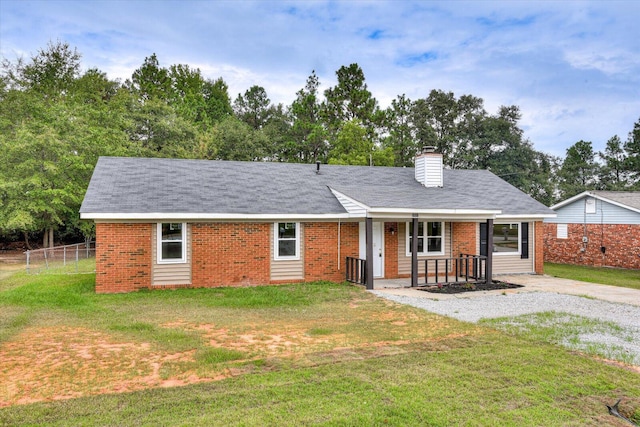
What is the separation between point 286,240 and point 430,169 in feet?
23.8

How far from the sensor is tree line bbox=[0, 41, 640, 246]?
21922 millimetres

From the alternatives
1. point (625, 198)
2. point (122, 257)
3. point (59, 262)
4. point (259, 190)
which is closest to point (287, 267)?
point (259, 190)

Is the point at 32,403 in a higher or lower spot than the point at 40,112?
lower

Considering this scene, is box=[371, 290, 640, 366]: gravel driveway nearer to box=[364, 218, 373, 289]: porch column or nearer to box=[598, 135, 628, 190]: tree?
box=[364, 218, 373, 289]: porch column

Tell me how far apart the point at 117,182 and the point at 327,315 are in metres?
8.21

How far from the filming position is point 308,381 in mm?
5055

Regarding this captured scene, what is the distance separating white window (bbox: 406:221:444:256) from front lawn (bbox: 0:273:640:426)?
5515 millimetres

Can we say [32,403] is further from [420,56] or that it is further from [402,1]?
[420,56]

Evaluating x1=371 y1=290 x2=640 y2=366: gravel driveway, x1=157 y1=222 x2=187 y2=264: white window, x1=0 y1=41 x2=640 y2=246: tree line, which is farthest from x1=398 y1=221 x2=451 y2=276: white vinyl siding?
x1=0 y1=41 x2=640 y2=246: tree line

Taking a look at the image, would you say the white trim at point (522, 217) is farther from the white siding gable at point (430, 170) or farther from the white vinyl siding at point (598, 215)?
the white vinyl siding at point (598, 215)

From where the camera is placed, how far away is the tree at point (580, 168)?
133 feet

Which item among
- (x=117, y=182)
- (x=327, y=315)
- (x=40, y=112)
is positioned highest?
(x=40, y=112)

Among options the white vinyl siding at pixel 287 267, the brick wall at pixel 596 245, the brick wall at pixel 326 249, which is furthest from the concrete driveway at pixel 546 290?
the brick wall at pixel 596 245

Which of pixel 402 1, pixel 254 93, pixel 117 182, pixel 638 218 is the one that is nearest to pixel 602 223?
pixel 638 218
